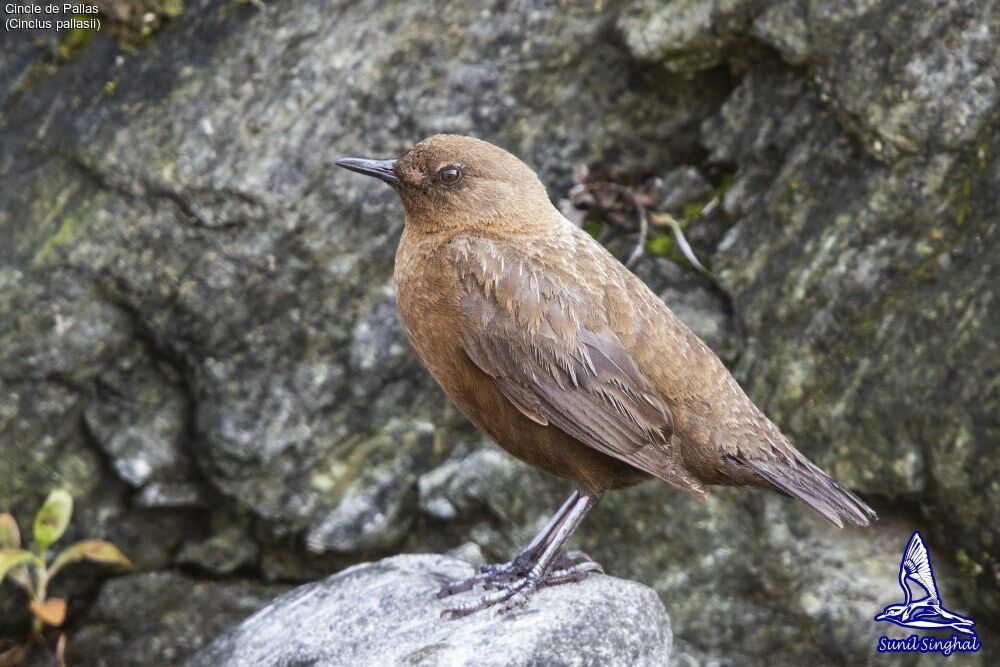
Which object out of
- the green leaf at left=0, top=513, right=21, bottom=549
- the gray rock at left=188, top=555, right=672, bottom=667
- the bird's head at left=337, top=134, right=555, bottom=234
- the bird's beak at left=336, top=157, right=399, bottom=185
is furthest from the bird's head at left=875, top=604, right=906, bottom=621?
the green leaf at left=0, top=513, right=21, bottom=549

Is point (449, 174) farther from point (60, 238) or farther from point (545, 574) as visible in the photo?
point (60, 238)

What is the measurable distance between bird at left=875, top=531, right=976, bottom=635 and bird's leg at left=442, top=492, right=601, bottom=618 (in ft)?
4.95

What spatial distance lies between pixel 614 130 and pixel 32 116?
3.08 m

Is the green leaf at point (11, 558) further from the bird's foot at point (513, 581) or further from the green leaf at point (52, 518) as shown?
the bird's foot at point (513, 581)

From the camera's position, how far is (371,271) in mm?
5801

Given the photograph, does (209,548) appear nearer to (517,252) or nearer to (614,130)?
(517,252)

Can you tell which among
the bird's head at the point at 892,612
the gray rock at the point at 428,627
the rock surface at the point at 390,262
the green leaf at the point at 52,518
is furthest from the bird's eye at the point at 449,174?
the bird's head at the point at 892,612

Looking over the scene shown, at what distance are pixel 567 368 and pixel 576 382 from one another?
0.20 ft

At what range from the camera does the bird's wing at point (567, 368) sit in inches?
157

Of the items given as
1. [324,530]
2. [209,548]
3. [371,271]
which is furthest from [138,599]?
[371,271]

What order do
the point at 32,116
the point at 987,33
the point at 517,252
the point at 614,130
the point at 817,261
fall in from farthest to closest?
the point at 614,130 < the point at 32,116 < the point at 817,261 < the point at 987,33 < the point at 517,252

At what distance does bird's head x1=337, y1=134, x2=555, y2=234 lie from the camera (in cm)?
446

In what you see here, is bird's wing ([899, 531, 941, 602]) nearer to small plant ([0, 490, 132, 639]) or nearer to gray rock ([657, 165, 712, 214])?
gray rock ([657, 165, 712, 214])

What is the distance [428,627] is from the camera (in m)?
4.13
